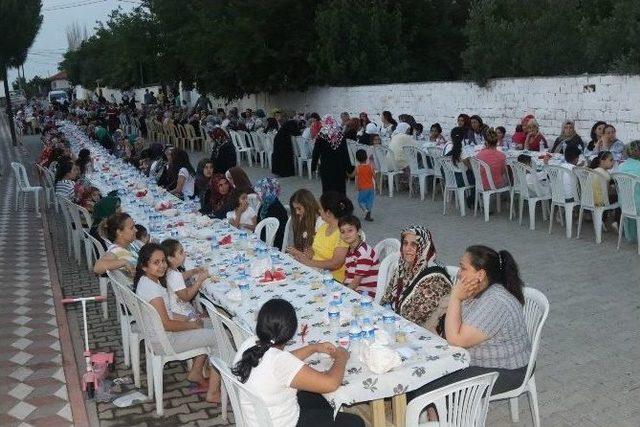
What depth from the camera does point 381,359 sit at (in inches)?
128

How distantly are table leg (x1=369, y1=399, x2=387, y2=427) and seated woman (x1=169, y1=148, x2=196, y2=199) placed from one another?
22.4ft

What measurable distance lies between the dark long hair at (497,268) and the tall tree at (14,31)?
2468cm

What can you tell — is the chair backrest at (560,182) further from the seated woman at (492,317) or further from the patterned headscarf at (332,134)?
the seated woman at (492,317)

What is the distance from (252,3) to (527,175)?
526 inches

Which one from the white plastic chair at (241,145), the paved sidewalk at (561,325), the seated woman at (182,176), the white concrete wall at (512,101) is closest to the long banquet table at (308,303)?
Answer: the paved sidewalk at (561,325)

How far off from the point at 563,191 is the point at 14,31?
23.1m

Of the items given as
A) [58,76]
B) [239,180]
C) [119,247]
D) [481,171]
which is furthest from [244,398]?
[58,76]

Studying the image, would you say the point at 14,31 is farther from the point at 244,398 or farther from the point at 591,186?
the point at 244,398

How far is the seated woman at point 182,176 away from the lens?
10.0m

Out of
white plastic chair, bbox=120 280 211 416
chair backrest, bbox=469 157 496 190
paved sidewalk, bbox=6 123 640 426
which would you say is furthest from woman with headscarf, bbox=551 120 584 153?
white plastic chair, bbox=120 280 211 416

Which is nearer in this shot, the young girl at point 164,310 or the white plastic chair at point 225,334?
the white plastic chair at point 225,334

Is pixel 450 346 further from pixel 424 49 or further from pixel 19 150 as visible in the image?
pixel 19 150

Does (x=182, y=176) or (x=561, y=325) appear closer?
(x=561, y=325)

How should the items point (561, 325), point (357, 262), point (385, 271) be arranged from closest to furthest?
point (385, 271)
point (357, 262)
point (561, 325)
